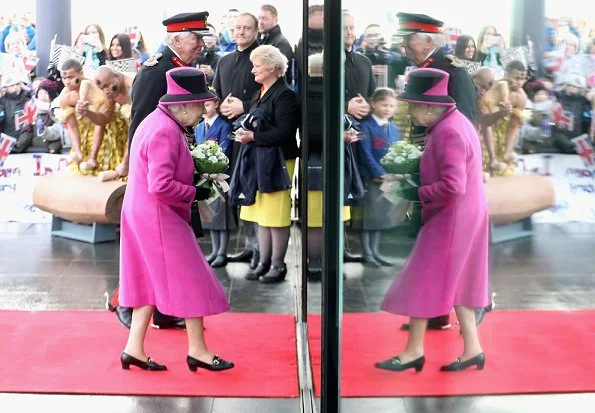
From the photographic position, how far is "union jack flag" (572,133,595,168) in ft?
2.37

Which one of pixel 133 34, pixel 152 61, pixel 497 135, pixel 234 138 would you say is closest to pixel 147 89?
pixel 152 61

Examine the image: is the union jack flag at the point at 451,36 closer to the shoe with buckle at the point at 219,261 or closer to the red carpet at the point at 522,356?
the red carpet at the point at 522,356

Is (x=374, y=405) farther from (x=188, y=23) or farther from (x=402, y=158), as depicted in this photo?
(x=188, y=23)

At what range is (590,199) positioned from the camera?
727mm

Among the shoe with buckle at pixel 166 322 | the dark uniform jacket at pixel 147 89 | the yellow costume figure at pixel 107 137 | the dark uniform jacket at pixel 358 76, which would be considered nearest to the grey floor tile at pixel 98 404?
the shoe with buckle at pixel 166 322

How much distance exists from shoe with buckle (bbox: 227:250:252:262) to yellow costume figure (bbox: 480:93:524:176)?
142 inches

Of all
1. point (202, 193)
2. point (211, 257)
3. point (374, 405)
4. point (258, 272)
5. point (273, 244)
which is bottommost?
point (258, 272)

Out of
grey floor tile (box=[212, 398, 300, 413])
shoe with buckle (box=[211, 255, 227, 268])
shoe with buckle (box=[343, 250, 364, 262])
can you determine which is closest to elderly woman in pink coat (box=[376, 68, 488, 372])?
shoe with buckle (box=[343, 250, 364, 262])

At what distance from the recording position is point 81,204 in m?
4.15

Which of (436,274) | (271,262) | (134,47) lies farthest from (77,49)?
(436,274)

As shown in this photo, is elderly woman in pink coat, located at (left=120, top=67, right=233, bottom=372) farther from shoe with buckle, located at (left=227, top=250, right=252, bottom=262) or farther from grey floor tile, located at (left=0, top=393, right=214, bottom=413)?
shoe with buckle, located at (left=227, top=250, right=252, bottom=262)

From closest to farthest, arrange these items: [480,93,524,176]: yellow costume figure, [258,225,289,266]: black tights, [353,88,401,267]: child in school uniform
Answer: [480,93,524,176]: yellow costume figure → [353,88,401,267]: child in school uniform → [258,225,289,266]: black tights

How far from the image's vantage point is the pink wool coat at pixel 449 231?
1.00 meters

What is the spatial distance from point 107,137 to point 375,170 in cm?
247
